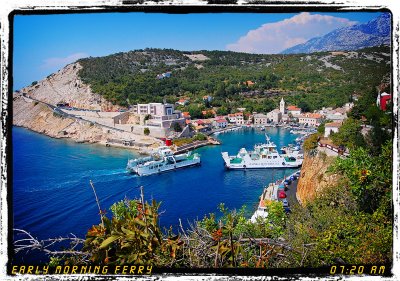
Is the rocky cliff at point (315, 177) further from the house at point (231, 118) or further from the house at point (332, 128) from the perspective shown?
the house at point (231, 118)

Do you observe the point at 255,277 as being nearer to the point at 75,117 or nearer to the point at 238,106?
the point at 75,117

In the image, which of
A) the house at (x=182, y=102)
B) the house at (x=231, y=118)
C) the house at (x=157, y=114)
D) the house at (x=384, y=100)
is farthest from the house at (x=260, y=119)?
the house at (x=384, y=100)

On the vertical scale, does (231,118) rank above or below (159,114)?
below

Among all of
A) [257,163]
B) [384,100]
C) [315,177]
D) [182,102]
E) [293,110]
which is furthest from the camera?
[293,110]

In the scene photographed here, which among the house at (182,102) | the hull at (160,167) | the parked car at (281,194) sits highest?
the house at (182,102)

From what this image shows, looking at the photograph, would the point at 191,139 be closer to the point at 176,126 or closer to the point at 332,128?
the point at 176,126

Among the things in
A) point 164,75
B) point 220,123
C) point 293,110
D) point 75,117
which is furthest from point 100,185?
point 293,110

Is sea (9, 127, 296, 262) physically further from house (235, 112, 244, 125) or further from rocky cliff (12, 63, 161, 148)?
house (235, 112, 244, 125)
